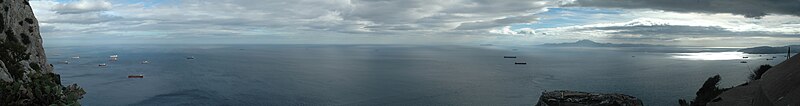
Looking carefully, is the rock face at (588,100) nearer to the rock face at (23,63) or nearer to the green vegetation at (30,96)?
the rock face at (23,63)

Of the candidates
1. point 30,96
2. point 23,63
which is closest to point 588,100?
point 23,63

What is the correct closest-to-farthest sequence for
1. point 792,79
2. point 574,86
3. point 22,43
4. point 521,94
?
1. point 792,79
2. point 22,43
3. point 521,94
4. point 574,86

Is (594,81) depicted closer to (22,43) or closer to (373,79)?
(373,79)

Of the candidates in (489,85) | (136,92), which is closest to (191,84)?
(136,92)

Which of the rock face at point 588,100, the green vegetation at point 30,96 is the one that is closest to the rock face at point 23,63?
the green vegetation at point 30,96

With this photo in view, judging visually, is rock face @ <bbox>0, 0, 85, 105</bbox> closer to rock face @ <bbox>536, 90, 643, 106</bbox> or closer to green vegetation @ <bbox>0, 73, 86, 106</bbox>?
green vegetation @ <bbox>0, 73, 86, 106</bbox>

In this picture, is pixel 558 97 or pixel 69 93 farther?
pixel 558 97

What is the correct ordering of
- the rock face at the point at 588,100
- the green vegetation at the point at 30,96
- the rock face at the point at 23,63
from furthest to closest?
the rock face at the point at 588,100
the rock face at the point at 23,63
the green vegetation at the point at 30,96

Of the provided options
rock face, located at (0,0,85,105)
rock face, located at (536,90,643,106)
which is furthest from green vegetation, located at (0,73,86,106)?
rock face, located at (536,90,643,106)
